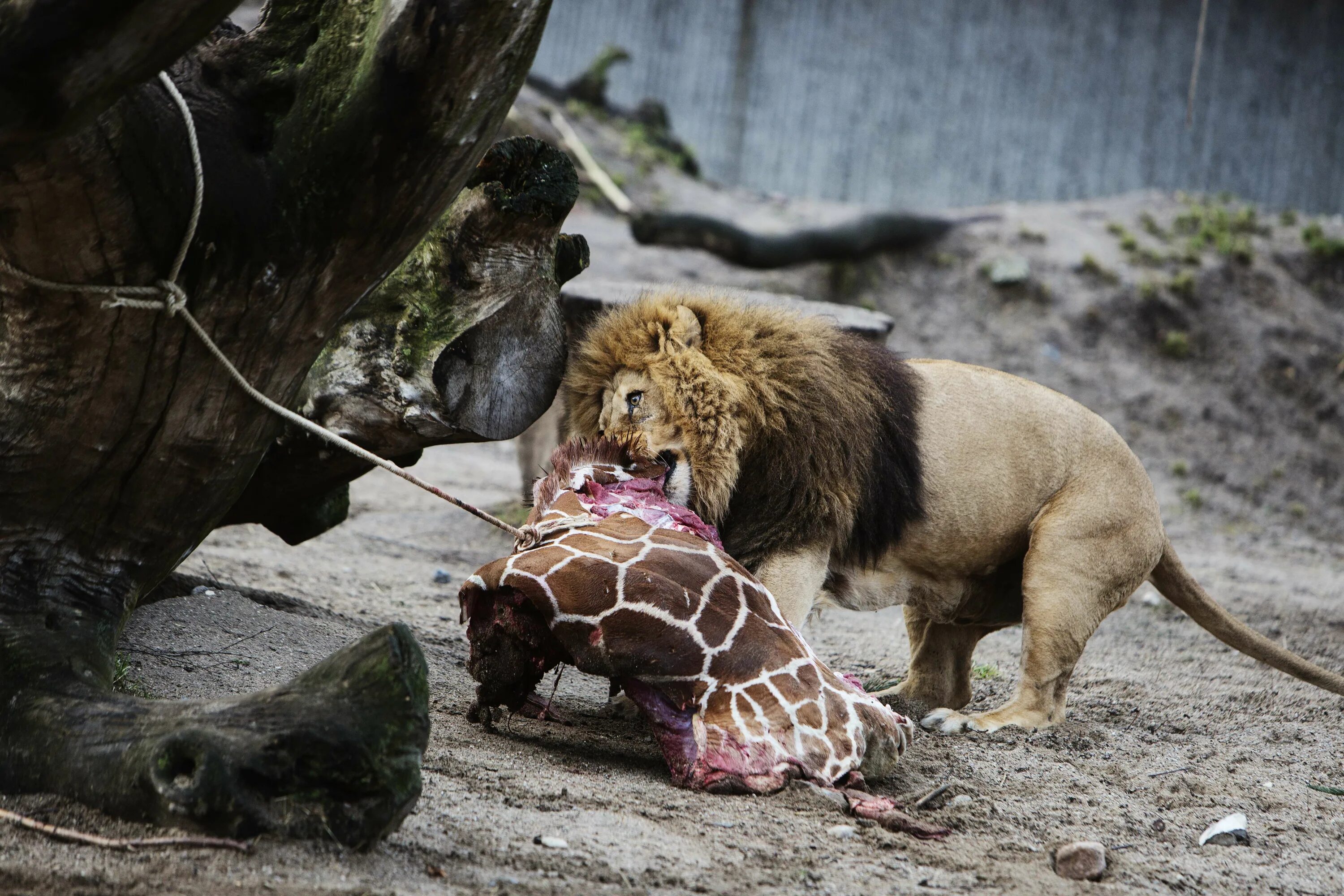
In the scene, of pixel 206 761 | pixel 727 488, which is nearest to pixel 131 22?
pixel 206 761

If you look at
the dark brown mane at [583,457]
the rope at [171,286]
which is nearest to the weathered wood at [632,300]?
the dark brown mane at [583,457]

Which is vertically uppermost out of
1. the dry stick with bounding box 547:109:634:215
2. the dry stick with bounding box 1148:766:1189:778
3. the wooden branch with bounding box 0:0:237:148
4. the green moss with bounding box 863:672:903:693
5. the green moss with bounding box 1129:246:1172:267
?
the dry stick with bounding box 547:109:634:215

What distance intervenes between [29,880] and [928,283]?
1071 centimetres

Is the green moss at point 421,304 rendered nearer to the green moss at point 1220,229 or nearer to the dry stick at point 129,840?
the dry stick at point 129,840

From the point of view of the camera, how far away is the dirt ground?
2287 mm

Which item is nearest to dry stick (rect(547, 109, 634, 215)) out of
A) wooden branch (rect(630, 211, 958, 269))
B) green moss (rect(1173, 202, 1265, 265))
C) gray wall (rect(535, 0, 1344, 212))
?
gray wall (rect(535, 0, 1344, 212))

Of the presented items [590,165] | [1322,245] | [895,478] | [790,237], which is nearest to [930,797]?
[895,478]

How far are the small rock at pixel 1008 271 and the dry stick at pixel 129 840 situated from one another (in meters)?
10.7

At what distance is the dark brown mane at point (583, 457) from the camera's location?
11.4 ft

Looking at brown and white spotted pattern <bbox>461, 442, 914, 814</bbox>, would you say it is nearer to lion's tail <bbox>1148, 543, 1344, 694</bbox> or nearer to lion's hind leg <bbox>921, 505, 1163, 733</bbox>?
lion's hind leg <bbox>921, 505, 1163, 733</bbox>

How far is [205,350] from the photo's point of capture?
2414 millimetres

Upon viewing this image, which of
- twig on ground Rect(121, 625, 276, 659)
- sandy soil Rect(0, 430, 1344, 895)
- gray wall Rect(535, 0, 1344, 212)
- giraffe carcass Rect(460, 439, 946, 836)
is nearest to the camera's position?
sandy soil Rect(0, 430, 1344, 895)

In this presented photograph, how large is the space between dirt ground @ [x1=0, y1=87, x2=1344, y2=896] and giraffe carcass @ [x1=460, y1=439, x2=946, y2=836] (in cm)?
11

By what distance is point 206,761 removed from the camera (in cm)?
203
